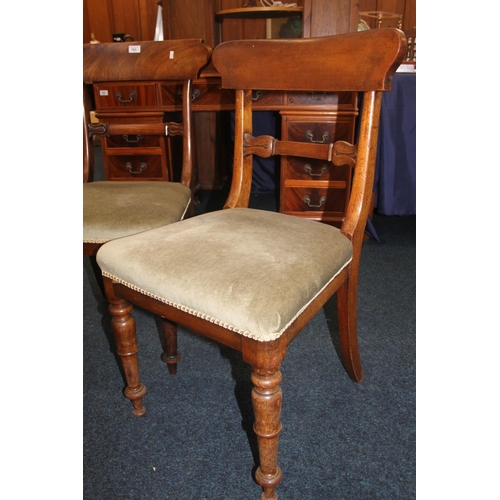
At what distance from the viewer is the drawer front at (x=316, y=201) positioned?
2242mm

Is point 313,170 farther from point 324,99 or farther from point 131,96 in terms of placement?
point 131,96

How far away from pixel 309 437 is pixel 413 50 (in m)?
2.49

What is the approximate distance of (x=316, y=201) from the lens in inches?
89.4

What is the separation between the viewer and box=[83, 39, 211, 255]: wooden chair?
1.18 meters

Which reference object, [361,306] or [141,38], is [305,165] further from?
[141,38]

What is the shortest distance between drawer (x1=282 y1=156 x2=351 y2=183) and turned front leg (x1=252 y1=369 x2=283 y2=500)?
155 centimetres

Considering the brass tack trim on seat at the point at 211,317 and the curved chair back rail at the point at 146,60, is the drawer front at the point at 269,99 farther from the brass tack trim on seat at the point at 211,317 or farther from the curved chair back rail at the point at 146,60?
the brass tack trim on seat at the point at 211,317

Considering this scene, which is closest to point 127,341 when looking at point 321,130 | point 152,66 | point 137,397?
point 137,397

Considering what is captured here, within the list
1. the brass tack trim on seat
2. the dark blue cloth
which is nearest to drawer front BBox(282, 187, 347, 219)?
the dark blue cloth


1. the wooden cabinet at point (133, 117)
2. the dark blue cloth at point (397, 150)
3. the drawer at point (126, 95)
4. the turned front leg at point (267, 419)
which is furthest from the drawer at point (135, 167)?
the turned front leg at point (267, 419)

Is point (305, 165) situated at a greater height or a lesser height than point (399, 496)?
greater

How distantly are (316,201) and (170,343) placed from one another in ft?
4.14

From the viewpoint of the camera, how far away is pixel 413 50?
2656 millimetres
